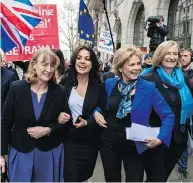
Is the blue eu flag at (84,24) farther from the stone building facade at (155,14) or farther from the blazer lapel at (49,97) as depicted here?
the blazer lapel at (49,97)

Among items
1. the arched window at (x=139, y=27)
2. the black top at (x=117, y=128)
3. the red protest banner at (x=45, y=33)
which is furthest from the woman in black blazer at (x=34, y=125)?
the arched window at (x=139, y=27)

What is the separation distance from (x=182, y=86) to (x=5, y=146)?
6.19 feet

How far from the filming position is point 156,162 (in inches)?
120

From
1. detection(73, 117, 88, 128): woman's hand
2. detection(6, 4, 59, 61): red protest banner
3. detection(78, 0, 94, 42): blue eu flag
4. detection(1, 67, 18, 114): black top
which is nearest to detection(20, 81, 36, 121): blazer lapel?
detection(73, 117, 88, 128): woman's hand

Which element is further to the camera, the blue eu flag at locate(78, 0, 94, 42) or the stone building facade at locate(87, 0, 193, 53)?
the stone building facade at locate(87, 0, 193, 53)

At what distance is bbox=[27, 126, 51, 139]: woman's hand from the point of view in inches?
104

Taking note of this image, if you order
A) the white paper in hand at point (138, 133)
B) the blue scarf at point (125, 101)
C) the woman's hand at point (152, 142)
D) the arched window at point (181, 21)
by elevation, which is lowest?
the woman's hand at point (152, 142)

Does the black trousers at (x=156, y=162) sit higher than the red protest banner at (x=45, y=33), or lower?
lower

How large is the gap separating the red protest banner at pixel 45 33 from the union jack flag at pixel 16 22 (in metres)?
0.27

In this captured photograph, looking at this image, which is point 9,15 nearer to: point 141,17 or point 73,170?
point 73,170

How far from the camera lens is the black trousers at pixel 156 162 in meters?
3.04

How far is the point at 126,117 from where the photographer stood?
9.44 ft

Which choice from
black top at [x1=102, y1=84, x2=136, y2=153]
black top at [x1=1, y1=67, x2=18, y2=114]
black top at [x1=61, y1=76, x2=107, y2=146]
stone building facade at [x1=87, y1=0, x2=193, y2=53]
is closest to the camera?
black top at [x1=102, y1=84, x2=136, y2=153]

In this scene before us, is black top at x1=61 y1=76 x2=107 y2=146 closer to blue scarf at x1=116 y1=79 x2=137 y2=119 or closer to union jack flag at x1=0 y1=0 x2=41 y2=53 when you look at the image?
blue scarf at x1=116 y1=79 x2=137 y2=119
